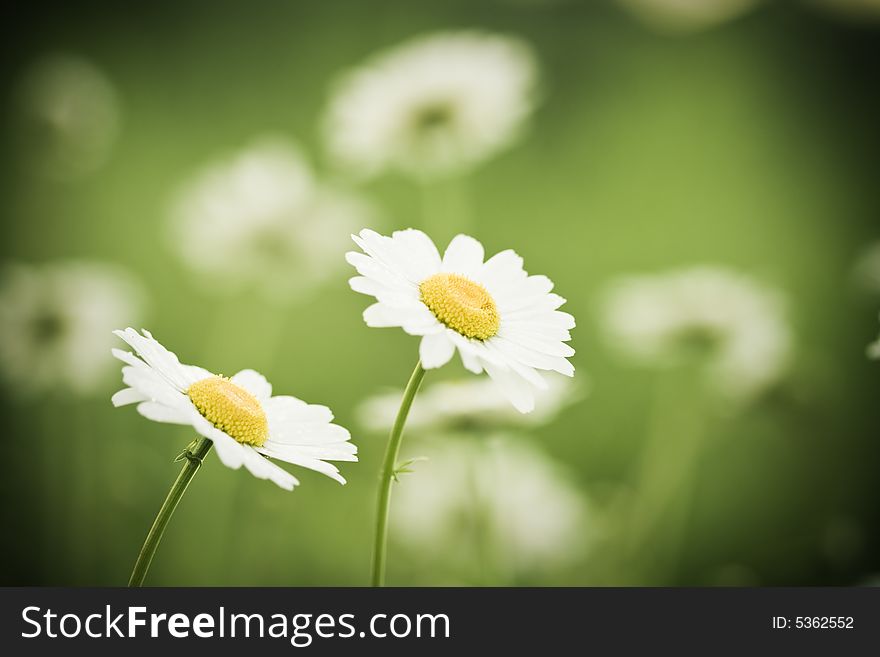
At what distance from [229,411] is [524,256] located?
88 cm

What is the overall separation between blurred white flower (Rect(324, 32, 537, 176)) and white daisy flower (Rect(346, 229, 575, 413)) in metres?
0.51

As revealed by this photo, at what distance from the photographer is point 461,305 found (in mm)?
289

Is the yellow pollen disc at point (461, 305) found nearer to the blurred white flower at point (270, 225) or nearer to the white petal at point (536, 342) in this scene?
the white petal at point (536, 342)

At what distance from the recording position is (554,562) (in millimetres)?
791

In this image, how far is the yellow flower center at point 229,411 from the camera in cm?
26

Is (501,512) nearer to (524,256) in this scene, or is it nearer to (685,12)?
(524,256)

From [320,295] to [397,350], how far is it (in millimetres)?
157

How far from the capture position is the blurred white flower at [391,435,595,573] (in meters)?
0.76

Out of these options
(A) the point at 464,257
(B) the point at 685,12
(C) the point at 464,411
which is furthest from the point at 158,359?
(B) the point at 685,12

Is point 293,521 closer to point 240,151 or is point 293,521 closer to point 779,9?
point 240,151

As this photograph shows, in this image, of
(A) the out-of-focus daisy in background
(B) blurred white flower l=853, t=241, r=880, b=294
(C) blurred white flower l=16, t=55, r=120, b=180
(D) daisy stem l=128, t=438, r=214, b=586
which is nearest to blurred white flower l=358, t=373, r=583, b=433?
(A) the out-of-focus daisy in background

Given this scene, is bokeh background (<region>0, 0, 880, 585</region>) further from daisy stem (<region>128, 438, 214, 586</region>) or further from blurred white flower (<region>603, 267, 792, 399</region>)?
daisy stem (<region>128, 438, 214, 586</region>)

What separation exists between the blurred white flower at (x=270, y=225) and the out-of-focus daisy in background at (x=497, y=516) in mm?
299

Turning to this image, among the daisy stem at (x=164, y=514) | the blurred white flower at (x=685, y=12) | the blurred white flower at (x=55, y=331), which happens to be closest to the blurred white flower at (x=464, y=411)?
the daisy stem at (x=164, y=514)
